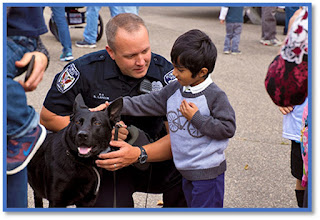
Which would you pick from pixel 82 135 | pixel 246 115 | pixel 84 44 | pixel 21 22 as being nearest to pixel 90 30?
pixel 84 44

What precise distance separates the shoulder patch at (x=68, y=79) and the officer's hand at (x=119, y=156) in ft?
1.74

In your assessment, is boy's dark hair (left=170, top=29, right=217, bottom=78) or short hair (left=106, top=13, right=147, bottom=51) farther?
Result: short hair (left=106, top=13, right=147, bottom=51)

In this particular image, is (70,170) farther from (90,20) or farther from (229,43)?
(229,43)

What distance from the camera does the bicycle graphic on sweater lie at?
281 centimetres

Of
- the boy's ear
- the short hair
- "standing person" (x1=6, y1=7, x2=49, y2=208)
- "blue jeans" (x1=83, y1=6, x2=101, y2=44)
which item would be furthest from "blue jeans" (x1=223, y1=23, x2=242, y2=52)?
"standing person" (x1=6, y1=7, x2=49, y2=208)

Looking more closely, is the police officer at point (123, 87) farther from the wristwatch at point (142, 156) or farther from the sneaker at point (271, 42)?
the sneaker at point (271, 42)

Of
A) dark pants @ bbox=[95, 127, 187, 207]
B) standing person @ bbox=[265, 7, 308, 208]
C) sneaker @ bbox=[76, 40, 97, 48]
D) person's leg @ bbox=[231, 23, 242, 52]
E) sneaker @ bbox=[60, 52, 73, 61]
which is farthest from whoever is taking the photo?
person's leg @ bbox=[231, 23, 242, 52]

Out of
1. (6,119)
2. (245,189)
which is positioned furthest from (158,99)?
(245,189)

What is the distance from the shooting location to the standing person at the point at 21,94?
2.17 metres

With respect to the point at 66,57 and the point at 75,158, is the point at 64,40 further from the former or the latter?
the point at 75,158

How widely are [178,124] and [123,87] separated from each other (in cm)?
59

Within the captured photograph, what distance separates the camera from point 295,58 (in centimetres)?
204

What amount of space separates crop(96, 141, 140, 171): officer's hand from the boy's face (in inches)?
21.6

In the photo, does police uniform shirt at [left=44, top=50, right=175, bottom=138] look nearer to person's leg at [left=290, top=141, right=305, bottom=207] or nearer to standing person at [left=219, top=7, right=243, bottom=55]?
person's leg at [left=290, top=141, right=305, bottom=207]
